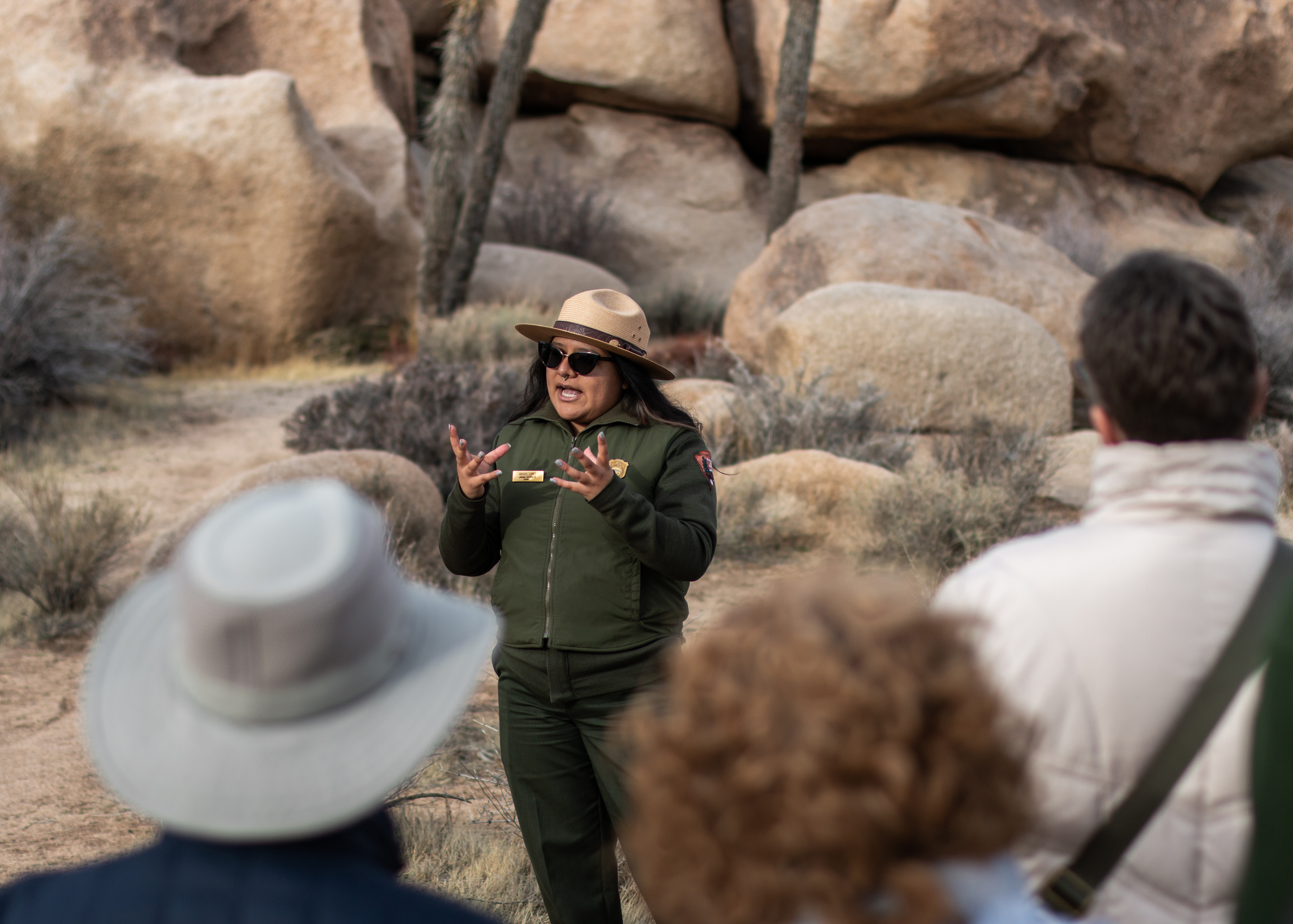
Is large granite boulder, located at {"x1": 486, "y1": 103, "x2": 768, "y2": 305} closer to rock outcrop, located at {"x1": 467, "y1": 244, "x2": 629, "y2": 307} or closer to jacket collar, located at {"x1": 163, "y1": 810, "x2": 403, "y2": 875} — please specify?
rock outcrop, located at {"x1": 467, "y1": 244, "x2": 629, "y2": 307}

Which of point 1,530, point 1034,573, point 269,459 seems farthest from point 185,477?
point 1034,573

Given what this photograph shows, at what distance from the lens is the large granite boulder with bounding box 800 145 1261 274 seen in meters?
16.2

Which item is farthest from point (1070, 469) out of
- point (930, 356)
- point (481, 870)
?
point (481, 870)

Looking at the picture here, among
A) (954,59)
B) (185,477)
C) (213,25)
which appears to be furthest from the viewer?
(954,59)

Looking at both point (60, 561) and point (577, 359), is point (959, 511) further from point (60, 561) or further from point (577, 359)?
point (60, 561)

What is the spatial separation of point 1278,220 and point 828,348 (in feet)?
43.0

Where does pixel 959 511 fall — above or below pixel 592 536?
below

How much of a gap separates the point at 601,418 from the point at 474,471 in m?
0.38

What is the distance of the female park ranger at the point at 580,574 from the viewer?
7.79ft

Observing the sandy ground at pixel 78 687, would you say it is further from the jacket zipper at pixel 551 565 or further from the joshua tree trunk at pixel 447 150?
the joshua tree trunk at pixel 447 150

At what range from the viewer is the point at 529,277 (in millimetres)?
13734

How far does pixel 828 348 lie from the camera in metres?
8.35

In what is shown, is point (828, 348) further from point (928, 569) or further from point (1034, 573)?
point (1034, 573)

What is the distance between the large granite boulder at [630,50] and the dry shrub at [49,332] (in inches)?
353
